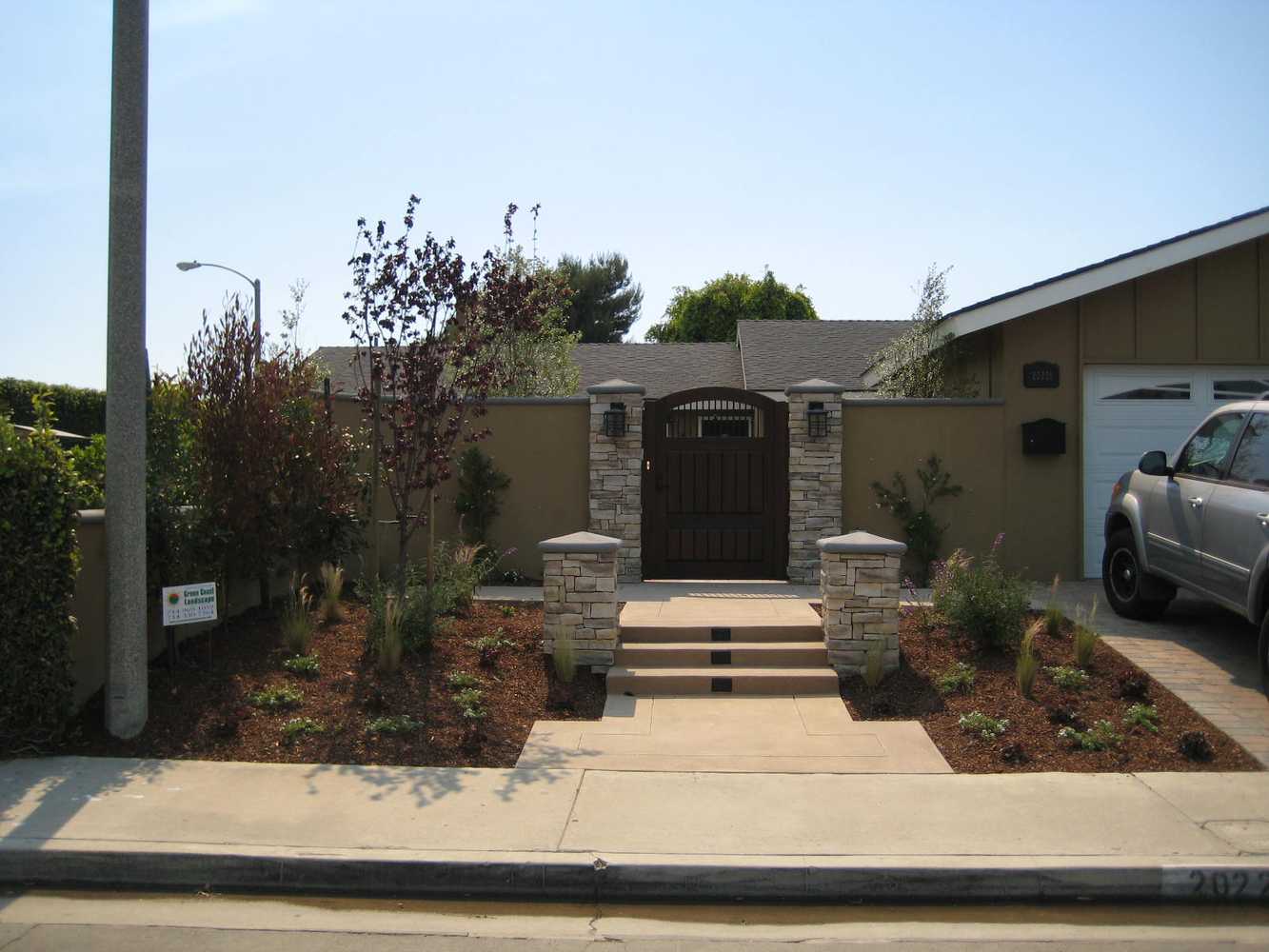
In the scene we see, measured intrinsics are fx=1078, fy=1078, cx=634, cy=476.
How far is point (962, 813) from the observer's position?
18.2ft

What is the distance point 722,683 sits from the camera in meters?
7.91

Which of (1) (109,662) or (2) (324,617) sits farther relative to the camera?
(2) (324,617)

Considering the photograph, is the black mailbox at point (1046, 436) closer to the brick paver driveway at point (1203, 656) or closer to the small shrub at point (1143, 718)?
the brick paver driveway at point (1203, 656)

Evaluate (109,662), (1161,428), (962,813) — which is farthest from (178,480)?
(1161,428)

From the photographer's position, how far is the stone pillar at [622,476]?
11.4m

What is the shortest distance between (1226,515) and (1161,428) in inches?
176

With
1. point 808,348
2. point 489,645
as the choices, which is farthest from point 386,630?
point 808,348

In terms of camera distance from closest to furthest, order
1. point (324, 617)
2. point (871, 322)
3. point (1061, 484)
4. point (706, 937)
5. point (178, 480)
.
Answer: point (706, 937) < point (178, 480) < point (324, 617) < point (1061, 484) < point (871, 322)

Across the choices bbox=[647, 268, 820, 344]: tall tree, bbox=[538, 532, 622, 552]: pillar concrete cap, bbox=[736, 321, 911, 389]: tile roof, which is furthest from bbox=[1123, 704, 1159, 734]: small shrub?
bbox=[647, 268, 820, 344]: tall tree

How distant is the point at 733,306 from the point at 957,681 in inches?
1350

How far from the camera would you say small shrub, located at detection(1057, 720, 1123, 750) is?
259 inches

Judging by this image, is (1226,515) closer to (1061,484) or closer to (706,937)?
(1061,484)

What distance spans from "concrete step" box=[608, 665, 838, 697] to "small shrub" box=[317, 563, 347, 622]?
265 cm

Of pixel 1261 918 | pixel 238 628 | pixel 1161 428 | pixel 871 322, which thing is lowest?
pixel 1261 918
